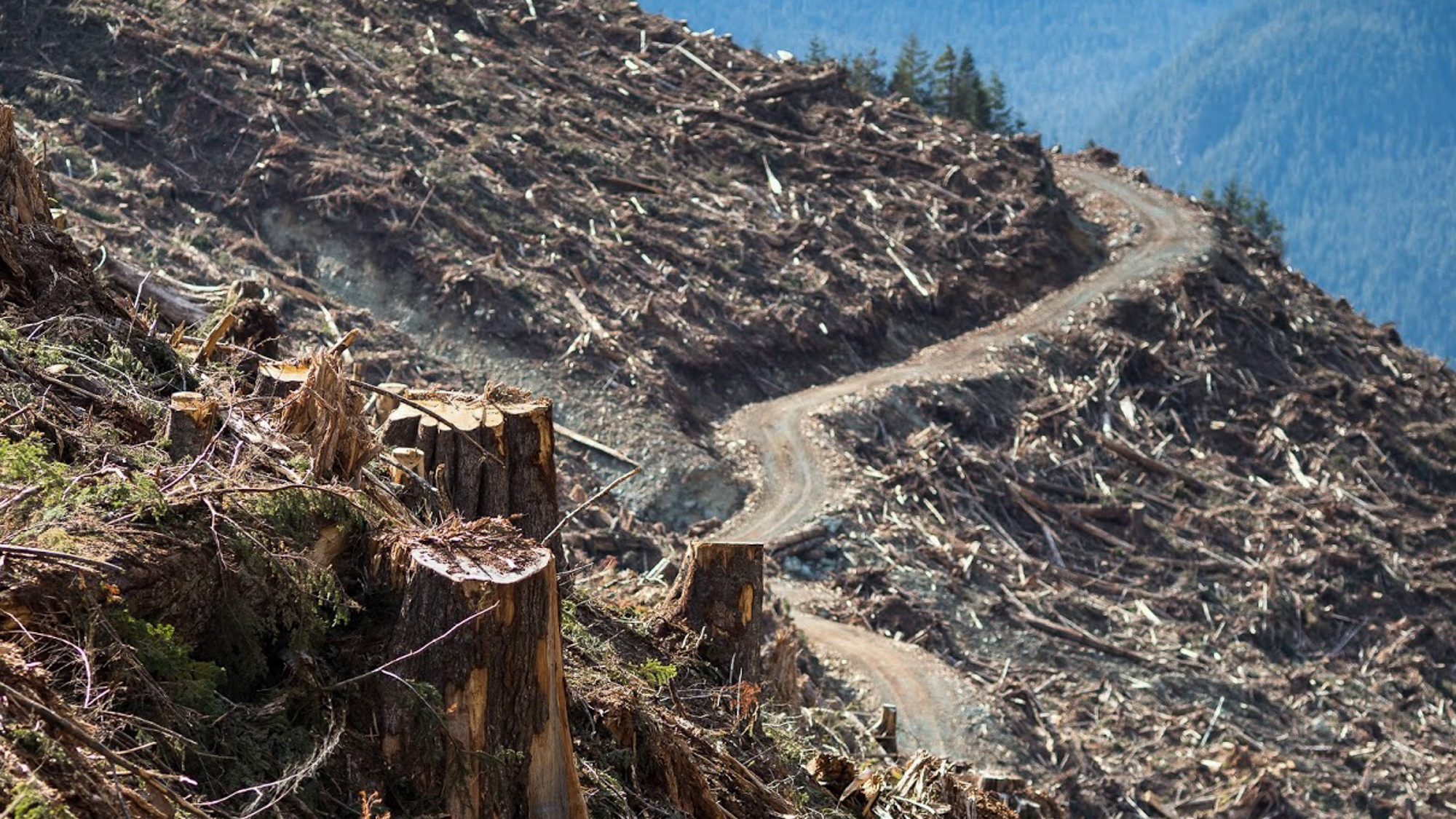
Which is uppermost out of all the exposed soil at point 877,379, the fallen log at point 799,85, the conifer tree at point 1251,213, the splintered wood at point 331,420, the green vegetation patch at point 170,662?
the conifer tree at point 1251,213

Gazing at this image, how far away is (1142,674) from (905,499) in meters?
4.53

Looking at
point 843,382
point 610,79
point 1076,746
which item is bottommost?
point 1076,746

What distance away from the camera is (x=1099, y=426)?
91.0ft

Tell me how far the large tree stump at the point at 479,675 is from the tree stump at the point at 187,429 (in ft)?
3.05

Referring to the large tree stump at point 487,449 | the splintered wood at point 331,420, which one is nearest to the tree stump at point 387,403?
the large tree stump at point 487,449

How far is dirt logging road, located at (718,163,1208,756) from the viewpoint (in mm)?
17484

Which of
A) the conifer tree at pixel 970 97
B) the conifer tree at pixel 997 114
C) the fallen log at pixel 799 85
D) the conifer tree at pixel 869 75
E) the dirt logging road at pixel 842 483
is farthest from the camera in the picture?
the conifer tree at pixel 997 114

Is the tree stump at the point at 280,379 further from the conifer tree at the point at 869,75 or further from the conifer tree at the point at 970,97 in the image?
the conifer tree at the point at 970,97

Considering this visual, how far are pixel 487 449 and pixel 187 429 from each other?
1.54 meters

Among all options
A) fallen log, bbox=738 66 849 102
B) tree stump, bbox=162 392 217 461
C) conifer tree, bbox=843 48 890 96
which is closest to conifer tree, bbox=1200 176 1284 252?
conifer tree, bbox=843 48 890 96

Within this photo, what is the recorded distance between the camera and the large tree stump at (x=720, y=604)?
23.9ft

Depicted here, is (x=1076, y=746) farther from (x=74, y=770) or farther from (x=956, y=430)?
Answer: (x=74, y=770)

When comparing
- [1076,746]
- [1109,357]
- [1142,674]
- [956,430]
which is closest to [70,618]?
[1076,746]

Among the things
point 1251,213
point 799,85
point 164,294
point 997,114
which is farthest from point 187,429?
Answer: point 1251,213
